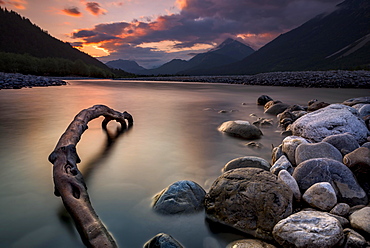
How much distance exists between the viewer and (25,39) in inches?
4301

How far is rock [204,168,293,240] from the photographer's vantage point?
294cm

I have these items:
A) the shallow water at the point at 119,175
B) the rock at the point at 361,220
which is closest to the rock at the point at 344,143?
the shallow water at the point at 119,175

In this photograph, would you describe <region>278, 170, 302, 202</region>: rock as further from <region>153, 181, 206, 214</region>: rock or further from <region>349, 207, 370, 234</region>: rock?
<region>153, 181, 206, 214</region>: rock

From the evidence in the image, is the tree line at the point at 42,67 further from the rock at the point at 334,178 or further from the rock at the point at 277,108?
the rock at the point at 334,178

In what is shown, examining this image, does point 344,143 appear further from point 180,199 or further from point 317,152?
point 180,199

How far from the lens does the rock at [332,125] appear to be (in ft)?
18.1

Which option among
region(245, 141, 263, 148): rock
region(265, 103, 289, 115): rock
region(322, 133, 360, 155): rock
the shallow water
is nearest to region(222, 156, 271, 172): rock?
the shallow water

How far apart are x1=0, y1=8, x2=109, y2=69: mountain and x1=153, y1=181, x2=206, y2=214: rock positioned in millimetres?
117036

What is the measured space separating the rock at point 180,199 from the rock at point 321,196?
4.93 ft

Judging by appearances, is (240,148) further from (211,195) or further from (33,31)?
(33,31)

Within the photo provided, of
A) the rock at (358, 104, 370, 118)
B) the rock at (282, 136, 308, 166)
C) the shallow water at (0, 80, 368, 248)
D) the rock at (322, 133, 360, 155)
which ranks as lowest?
the shallow water at (0, 80, 368, 248)

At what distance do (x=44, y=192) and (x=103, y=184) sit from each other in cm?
93

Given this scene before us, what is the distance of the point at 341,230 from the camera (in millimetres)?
2498

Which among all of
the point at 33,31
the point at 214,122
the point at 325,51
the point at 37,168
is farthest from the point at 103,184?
the point at 325,51
